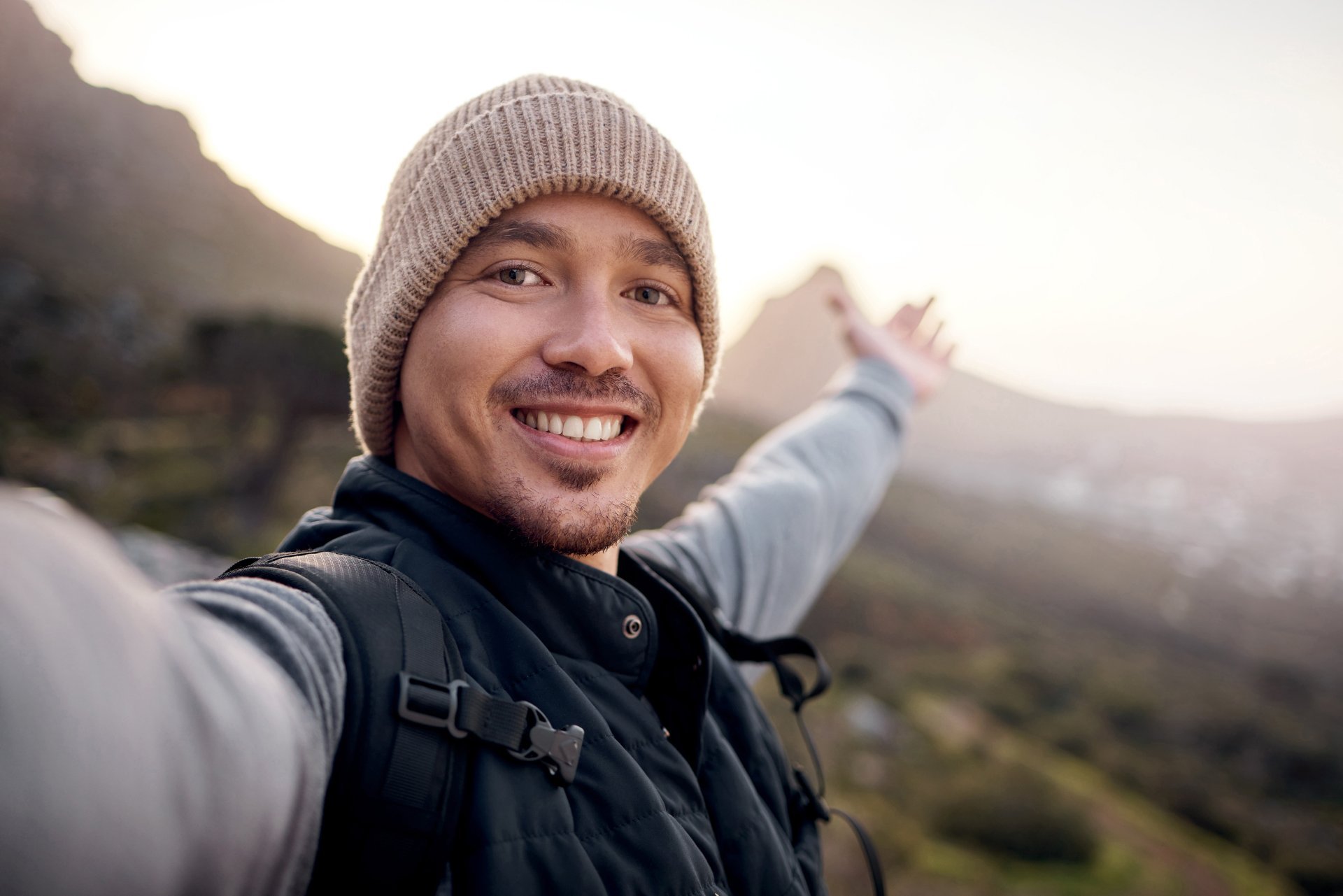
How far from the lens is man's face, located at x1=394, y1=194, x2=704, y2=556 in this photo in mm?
1524

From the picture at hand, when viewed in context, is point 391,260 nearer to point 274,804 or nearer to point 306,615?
point 306,615

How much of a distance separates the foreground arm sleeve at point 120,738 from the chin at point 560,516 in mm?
780

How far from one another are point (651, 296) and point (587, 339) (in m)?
0.34

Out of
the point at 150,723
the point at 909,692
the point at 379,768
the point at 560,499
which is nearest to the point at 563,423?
the point at 560,499

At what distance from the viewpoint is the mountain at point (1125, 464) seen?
4384 cm

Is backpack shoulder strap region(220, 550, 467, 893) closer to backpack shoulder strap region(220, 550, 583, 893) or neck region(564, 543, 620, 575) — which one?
backpack shoulder strap region(220, 550, 583, 893)

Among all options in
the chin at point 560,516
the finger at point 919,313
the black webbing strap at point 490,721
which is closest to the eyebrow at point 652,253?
the chin at point 560,516

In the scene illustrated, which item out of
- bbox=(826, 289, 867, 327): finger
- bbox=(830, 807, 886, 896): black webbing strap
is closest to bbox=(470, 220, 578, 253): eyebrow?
bbox=(830, 807, 886, 896): black webbing strap

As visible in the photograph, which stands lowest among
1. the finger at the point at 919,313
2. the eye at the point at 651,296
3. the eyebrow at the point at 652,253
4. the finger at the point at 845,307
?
the eye at the point at 651,296

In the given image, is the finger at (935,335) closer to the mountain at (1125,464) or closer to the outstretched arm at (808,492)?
the outstretched arm at (808,492)

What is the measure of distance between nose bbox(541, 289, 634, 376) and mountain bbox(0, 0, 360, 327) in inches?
99.7

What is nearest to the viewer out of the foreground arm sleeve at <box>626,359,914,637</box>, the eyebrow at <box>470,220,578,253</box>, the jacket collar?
the jacket collar

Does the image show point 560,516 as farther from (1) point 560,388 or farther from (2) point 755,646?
(2) point 755,646

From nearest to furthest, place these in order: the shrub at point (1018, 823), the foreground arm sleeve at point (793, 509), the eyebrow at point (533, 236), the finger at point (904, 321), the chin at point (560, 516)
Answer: the chin at point (560, 516)
the eyebrow at point (533, 236)
the foreground arm sleeve at point (793, 509)
the finger at point (904, 321)
the shrub at point (1018, 823)
